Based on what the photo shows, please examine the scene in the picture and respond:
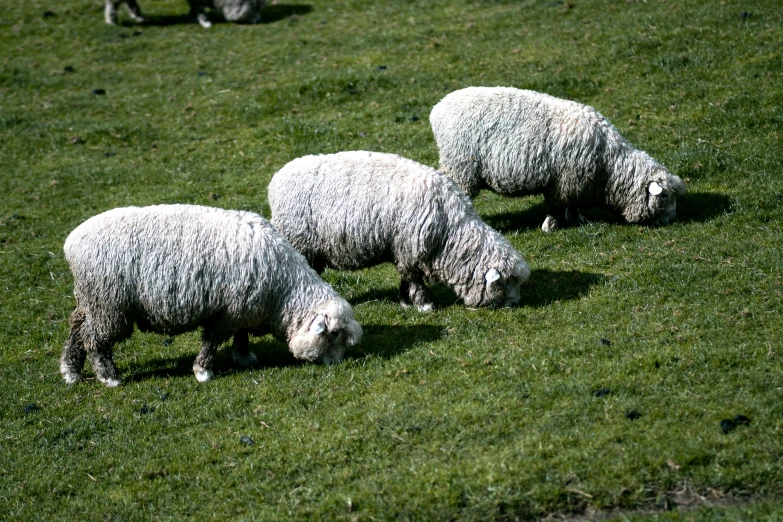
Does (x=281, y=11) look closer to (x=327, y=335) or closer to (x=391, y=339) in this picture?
(x=391, y=339)

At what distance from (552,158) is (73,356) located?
6774 mm

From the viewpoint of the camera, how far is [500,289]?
1107 cm

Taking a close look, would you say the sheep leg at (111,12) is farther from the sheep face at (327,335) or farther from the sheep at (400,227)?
the sheep face at (327,335)

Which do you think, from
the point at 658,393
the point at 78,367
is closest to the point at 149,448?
the point at 78,367

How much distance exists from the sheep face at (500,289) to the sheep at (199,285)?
66.3 inches

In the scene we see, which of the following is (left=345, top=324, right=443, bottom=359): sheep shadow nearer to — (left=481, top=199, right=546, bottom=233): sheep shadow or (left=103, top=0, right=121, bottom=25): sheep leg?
(left=481, top=199, right=546, bottom=233): sheep shadow

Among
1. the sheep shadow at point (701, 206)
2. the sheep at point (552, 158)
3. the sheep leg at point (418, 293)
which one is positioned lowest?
the sheep leg at point (418, 293)

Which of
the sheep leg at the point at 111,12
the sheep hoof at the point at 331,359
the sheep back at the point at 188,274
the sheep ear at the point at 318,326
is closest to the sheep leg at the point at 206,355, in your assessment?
the sheep back at the point at 188,274

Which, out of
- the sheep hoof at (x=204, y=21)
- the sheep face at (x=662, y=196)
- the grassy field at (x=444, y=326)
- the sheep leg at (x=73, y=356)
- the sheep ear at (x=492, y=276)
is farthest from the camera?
the sheep hoof at (x=204, y=21)

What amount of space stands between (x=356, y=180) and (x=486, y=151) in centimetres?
263

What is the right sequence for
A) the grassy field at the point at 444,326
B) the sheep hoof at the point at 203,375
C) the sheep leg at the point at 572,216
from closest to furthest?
the grassy field at the point at 444,326 < the sheep hoof at the point at 203,375 < the sheep leg at the point at 572,216

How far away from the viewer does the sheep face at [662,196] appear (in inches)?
507

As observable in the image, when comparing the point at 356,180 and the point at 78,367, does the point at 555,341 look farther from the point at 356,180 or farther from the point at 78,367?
the point at 78,367

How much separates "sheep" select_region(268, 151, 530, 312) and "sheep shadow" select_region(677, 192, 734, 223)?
11.2ft
